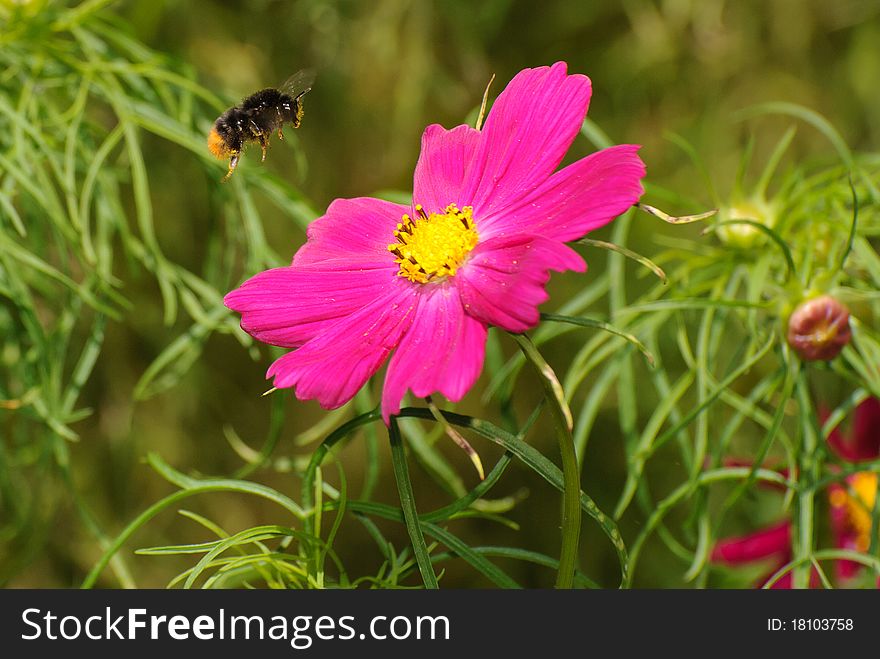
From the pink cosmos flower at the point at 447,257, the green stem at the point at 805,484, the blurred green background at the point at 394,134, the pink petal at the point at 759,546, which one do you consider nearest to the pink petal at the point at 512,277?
the pink cosmos flower at the point at 447,257

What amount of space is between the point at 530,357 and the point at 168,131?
0.36m

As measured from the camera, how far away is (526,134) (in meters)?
0.32

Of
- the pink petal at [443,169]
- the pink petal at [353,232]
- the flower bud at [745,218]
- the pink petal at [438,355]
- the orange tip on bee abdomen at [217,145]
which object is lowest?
the pink petal at [438,355]

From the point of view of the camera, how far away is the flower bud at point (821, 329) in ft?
1.52

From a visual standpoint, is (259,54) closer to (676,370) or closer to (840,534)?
(676,370)

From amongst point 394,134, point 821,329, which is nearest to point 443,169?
point 821,329

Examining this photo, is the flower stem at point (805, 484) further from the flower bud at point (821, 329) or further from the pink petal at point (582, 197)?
the pink petal at point (582, 197)

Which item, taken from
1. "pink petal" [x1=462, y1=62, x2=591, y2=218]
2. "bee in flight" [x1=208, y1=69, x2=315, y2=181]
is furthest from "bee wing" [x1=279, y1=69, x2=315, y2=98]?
"pink petal" [x1=462, y1=62, x2=591, y2=218]

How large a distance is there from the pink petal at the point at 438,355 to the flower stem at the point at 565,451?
0.02 meters

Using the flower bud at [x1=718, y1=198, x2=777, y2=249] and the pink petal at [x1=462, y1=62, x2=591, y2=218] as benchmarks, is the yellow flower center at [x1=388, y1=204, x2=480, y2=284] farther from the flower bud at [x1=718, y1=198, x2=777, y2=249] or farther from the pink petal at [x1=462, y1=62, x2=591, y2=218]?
the flower bud at [x1=718, y1=198, x2=777, y2=249]

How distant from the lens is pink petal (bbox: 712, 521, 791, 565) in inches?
24.4

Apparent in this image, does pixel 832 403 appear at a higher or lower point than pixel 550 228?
higher

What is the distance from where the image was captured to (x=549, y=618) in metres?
0.36

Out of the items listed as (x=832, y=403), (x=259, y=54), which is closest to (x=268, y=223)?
(x=259, y=54)
